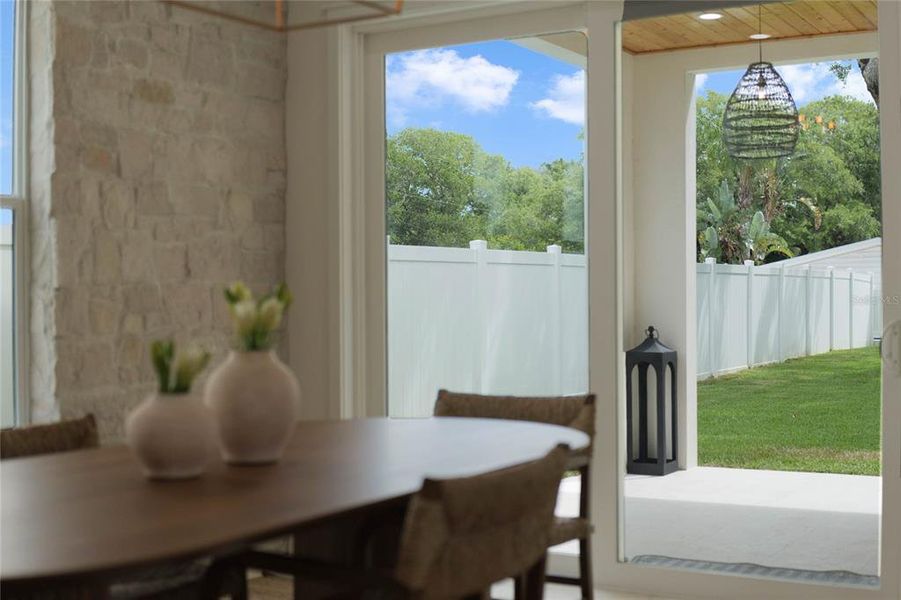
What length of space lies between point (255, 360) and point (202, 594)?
0.63 meters

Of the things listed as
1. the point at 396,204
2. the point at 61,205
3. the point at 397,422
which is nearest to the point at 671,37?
the point at 396,204

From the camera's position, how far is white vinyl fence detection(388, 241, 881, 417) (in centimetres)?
434

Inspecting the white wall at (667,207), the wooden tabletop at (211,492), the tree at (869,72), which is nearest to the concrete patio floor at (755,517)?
the white wall at (667,207)

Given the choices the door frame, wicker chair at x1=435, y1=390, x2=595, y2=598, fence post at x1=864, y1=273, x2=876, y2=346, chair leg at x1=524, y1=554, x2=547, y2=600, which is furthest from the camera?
fence post at x1=864, y1=273, x2=876, y2=346

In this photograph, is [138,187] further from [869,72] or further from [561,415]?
[869,72]

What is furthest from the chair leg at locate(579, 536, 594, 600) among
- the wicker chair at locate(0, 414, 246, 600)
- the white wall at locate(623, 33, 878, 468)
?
the white wall at locate(623, 33, 878, 468)

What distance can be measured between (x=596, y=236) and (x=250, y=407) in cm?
229

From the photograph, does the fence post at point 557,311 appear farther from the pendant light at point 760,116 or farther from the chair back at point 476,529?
the chair back at point 476,529

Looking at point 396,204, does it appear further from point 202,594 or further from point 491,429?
point 202,594

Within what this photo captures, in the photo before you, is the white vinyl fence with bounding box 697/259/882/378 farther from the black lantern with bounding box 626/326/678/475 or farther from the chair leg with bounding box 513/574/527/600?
the chair leg with bounding box 513/574/527/600

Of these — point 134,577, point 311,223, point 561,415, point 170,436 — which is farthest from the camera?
point 311,223

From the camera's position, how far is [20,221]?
404 cm

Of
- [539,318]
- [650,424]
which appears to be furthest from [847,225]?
[539,318]

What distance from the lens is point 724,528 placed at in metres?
4.50
